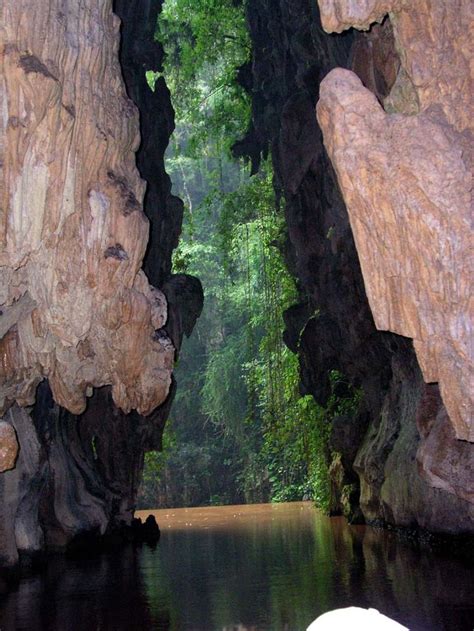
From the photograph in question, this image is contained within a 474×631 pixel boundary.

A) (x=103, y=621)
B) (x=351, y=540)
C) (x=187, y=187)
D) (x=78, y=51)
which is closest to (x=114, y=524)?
(x=351, y=540)

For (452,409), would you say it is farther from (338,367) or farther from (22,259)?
(338,367)

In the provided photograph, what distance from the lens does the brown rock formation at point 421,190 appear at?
8.26 m

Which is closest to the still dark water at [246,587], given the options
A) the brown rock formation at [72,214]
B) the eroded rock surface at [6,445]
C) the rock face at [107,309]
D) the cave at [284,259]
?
the cave at [284,259]

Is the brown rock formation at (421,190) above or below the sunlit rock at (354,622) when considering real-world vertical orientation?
above

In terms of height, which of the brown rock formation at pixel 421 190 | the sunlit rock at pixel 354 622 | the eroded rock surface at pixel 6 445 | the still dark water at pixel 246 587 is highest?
the brown rock formation at pixel 421 190

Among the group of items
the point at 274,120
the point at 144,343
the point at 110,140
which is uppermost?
the point at 274,120

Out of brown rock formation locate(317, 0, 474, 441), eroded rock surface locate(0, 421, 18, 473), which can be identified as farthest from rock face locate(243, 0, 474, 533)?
eroded rock surface locate(0, 421, 18, 473)

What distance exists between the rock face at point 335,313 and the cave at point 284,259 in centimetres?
5

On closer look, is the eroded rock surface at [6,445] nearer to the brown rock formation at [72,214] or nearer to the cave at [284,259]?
the cave at [284,259]

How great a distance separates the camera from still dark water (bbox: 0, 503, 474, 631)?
9.23 meters

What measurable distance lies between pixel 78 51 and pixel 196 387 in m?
28.5

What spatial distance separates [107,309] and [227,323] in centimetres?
2728

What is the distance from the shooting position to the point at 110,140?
11469 millimetres

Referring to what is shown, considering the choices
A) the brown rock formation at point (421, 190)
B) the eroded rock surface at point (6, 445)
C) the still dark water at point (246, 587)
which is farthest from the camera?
the eroded rock surface at point (6, 445)
